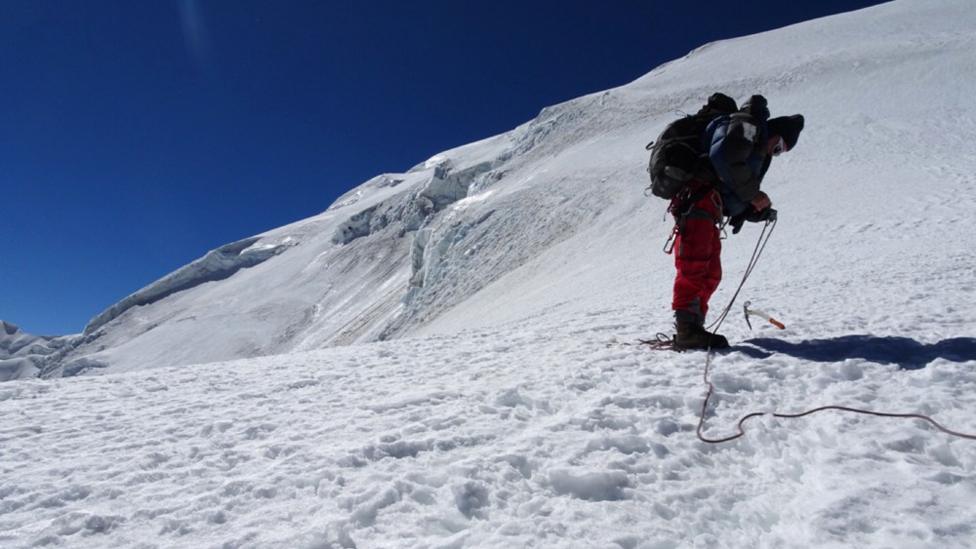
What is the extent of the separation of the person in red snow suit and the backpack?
67 millimetres

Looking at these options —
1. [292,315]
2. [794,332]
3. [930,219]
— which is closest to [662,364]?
[794,332]

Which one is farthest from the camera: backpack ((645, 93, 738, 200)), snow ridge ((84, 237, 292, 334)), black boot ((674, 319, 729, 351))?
snow ridge ((84, 237, 292, 334))

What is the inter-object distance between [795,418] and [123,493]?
2.84 meters

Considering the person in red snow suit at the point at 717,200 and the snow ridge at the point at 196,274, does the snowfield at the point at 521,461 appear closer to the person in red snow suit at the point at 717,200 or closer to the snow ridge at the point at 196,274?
the person in red snow suit at the point at 717,200

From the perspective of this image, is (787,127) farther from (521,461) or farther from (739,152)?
(521,461)

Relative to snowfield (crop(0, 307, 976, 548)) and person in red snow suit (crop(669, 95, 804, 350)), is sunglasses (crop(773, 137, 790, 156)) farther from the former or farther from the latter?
snowfield (crop(0, 307, 976, 548))

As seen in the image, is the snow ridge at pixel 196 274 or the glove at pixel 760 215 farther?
the snow ridge at pixel 196 274

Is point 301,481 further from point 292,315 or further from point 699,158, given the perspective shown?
point 292,315

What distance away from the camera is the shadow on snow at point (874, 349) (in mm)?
2967

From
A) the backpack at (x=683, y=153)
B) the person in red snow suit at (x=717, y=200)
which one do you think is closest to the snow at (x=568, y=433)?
the person in red snow suit at (x=717, y=200)

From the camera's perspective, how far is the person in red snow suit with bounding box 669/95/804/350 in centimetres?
362

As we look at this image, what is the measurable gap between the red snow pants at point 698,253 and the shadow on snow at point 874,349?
1.51 ft

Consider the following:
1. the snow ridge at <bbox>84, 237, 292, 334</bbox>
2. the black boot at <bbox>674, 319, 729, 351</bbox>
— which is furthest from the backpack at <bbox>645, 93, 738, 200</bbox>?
the snow ridge at <bbox>84, 237, 292, 334</bbox>

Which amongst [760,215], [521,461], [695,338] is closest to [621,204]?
[760,215]
